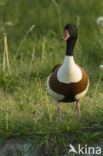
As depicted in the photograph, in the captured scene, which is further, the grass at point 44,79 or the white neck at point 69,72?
the grass at point 44,79

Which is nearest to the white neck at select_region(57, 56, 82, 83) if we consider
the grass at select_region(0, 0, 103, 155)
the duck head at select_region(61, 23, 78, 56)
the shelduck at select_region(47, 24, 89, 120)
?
the shelduck at select_region(47, 24, 89, 120)

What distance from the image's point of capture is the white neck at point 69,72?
3.00 meters

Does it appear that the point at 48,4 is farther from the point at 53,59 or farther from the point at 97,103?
the point at 97,103

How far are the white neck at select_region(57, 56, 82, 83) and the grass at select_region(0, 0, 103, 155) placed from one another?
346mm

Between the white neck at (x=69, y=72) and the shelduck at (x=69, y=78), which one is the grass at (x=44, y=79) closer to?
the shelduck at (x=69, y=78)

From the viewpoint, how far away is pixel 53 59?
4676 millimetres

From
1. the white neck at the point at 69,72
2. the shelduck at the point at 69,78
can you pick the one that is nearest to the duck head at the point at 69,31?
the shelduck at the point at 69,78

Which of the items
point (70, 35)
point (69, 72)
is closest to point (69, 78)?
point (69, 72)

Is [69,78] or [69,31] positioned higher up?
[69,31]

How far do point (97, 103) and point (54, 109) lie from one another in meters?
0.48

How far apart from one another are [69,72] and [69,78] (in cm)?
6

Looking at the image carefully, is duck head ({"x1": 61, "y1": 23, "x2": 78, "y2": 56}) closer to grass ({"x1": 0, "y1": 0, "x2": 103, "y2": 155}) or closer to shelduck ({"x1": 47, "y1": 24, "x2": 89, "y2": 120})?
shelduck ({"x1": 47, "y1": 24, "x2": 89, "y2": 120})

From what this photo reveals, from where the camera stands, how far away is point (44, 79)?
4520 mm

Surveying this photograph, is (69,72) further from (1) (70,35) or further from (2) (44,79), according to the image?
(2) (44,79)
